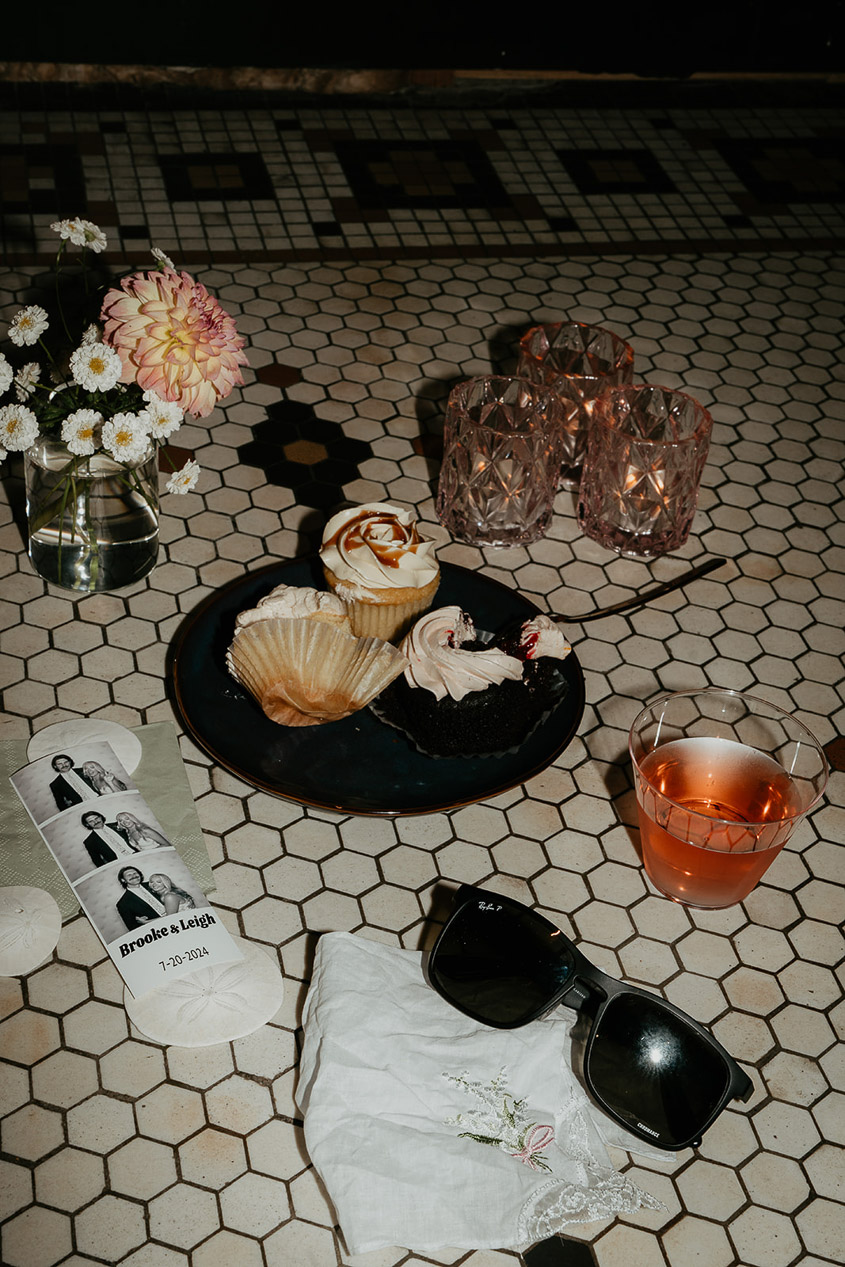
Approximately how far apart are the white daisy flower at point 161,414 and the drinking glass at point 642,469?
469 millimetres

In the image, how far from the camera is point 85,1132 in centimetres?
87

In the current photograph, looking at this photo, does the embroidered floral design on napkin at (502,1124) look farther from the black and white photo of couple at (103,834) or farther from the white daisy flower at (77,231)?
the white daisy flower at (77,231)

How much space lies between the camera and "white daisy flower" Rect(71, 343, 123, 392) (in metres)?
1.04

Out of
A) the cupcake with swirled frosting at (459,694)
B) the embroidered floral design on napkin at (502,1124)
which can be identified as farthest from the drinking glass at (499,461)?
the embroidered floral design on napkin at (502,1124)

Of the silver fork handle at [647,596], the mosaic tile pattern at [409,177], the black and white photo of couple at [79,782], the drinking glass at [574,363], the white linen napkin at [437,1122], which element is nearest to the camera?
the white linen napkin at [437,1122]

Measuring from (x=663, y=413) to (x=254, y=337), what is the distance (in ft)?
2.00

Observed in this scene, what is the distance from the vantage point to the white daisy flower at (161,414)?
1.07m

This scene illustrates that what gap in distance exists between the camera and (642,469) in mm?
1320

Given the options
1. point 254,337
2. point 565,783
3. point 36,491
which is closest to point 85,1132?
point 565,783

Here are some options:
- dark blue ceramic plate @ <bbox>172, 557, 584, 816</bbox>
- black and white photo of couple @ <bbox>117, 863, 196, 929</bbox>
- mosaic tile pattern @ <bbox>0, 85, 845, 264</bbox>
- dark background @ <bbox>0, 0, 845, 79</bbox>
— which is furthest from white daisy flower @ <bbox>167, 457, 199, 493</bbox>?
dark background @ <bbox>0, 0, 845, 79</bbox>

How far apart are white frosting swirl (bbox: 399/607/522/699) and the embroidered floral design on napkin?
1.02 ft

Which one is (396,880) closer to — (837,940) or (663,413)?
(837,940)

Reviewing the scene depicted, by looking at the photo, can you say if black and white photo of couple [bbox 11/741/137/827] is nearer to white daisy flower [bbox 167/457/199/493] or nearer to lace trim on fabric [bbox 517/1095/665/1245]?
white daisy flower [bbox 167/457/199/493]

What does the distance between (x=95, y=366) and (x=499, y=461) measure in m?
0.45
